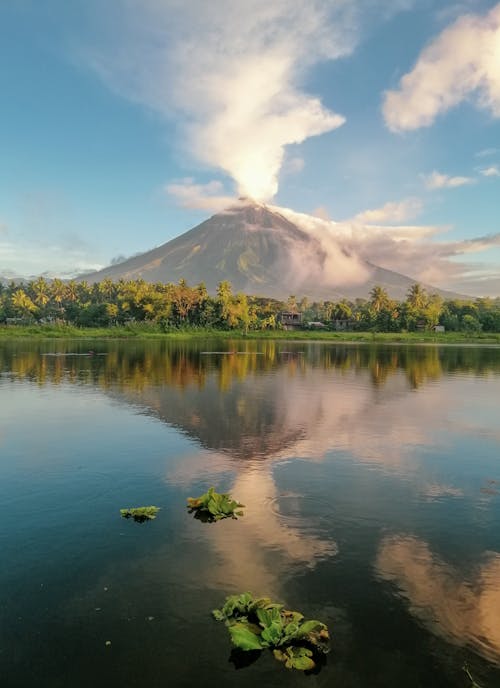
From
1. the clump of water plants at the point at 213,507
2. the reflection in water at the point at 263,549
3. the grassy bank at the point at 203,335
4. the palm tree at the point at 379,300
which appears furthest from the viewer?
the palm tree at the point at 379,300

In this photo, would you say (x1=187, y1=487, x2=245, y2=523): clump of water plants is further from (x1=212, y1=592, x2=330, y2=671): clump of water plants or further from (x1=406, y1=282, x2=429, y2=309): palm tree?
(x1=406, y1=282, x2=429, y2=309): palm tree

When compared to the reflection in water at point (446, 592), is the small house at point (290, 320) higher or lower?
higher

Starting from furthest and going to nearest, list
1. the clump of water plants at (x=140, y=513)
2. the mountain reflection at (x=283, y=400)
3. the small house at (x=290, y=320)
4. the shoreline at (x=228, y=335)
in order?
the small house at (x=290, y=320)
the shoreline at (x=228, y=335)
the mountain reflection at (x=283, y=400)
the clump of water plants at (x=140, y=513)

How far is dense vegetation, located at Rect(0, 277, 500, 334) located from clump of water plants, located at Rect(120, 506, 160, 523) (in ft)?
384

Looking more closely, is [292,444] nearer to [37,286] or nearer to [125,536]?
[125,536]

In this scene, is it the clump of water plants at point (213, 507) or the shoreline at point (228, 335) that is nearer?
the clump of water plants at point (213, 507)

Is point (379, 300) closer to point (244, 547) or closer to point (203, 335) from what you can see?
point (203, 335)

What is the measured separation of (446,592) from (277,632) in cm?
330

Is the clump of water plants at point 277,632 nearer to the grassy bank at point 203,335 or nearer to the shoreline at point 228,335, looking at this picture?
the shoreline at point 228,335

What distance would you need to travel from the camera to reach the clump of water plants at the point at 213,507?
11391 millimetres

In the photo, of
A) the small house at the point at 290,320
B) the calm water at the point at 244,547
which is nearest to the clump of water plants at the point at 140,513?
the calm water at the point at 244,547

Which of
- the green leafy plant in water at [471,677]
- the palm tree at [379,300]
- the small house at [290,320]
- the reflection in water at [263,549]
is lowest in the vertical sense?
the green leafy plant in water at [471,677]

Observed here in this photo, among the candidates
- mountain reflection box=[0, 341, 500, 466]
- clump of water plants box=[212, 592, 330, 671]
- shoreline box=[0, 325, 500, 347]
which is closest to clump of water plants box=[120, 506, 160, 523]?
clump of water plants box=[212, 592, 330, 671]

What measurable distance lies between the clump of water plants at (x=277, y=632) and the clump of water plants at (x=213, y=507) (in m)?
3.68
